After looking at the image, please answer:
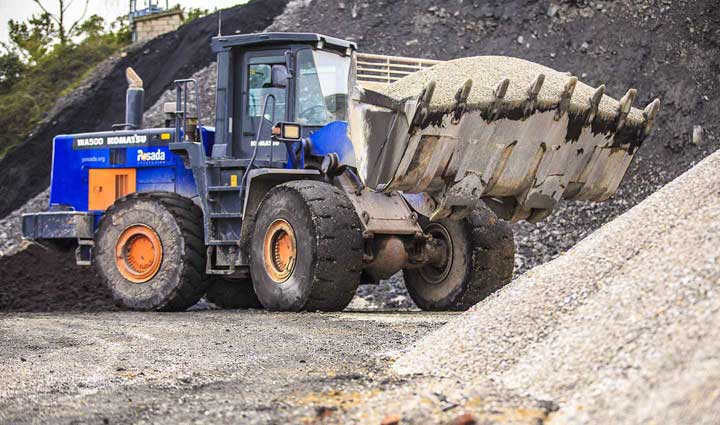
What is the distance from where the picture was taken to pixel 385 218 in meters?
9.81

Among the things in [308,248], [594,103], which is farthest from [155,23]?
[594,103]

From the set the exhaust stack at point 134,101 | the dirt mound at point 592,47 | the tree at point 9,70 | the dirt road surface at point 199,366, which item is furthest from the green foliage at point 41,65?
the dirt road surface at point 199,366

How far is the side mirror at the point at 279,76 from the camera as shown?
1043 centimetres

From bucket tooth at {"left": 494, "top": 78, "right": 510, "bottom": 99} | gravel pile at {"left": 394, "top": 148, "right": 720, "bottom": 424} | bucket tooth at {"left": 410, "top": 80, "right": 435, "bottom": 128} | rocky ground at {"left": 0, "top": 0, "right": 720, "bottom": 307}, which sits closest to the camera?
gravel pile at {"left": 394, "top": 148, "right": 720, "bottom": 424}

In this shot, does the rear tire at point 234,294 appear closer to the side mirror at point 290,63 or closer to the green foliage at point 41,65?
the side mirror at point 290,63

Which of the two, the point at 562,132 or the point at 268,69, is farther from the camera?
the point at 268,69

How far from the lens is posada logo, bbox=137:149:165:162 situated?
11.9m

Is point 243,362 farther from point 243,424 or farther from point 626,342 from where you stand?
point 626,342

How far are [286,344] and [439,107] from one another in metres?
2.29

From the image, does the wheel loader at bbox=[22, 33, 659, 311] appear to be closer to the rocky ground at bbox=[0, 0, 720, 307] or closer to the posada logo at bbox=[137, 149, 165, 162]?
the posada logo at bbox=[137, 149, 165, 162]

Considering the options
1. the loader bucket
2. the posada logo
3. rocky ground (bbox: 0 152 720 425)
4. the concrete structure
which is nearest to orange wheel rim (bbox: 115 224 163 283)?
the posada logo

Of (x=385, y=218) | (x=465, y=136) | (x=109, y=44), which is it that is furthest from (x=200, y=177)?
(x=109, y=44)

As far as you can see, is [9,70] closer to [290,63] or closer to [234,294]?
[234,294]

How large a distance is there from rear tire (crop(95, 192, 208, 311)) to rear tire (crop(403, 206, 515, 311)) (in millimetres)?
2465
